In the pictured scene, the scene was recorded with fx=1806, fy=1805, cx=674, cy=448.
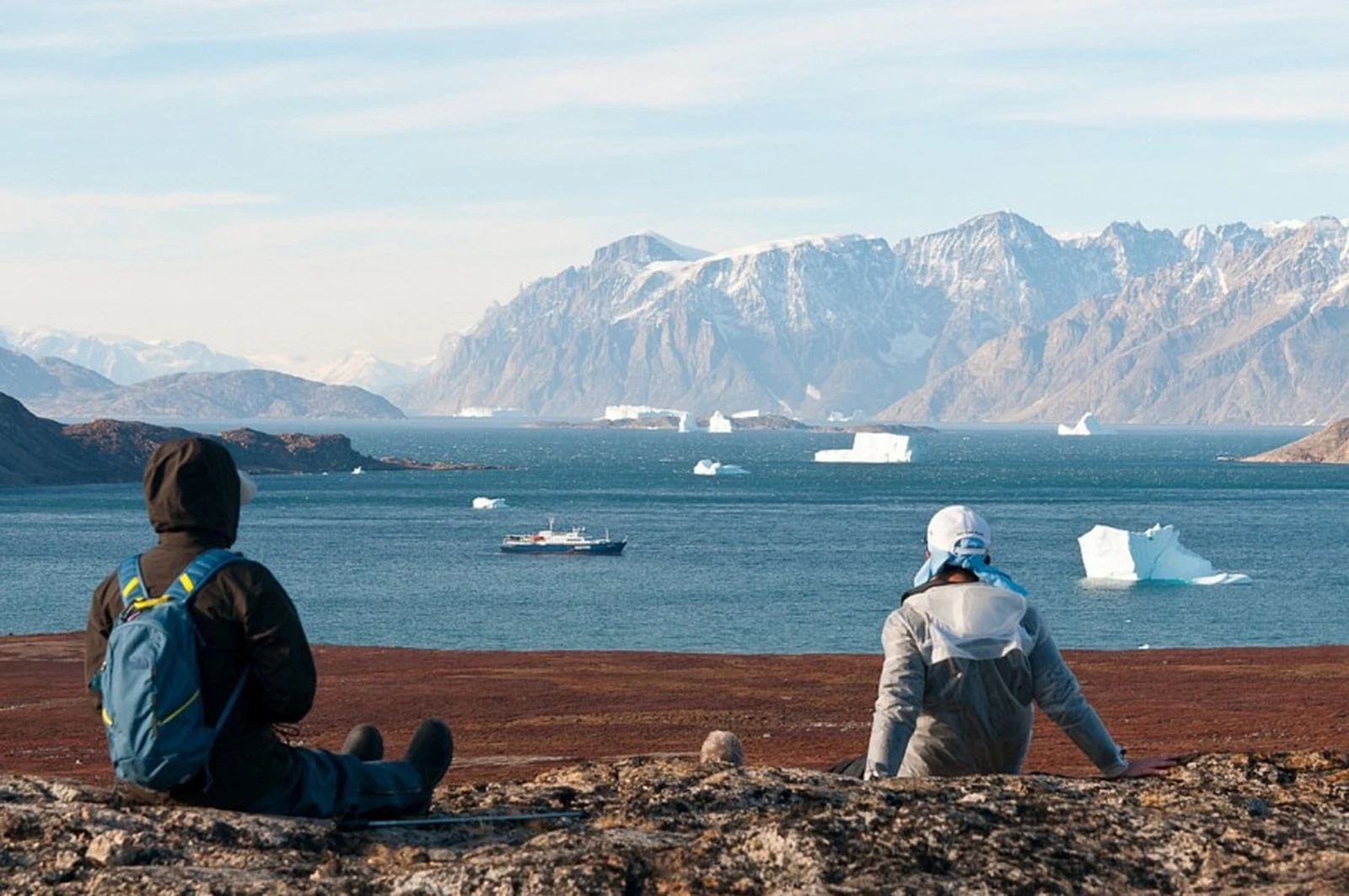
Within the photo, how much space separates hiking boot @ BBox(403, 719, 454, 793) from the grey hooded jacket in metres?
1.52

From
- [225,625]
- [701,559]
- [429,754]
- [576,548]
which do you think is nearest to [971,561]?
[429,754]

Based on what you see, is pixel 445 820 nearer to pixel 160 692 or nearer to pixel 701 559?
pixel 160 692

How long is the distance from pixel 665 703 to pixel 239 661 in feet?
78.9

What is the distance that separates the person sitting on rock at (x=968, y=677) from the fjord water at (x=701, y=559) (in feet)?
134

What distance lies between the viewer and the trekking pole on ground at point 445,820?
5750 millimetres

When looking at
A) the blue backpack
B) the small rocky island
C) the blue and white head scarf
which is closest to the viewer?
the blue backpack

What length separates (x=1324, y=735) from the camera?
2328 cm

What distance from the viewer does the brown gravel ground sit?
74.6ft

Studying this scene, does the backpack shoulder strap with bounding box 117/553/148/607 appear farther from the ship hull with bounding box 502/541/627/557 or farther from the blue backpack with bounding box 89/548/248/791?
the ship hull with bounding box 502/541/627/557

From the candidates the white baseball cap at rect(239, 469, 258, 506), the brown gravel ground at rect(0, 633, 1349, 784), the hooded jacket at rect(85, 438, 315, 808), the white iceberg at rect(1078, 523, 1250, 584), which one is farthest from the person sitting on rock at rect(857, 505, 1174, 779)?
the white iceberg at rect(1078, 523, 1250, 584)

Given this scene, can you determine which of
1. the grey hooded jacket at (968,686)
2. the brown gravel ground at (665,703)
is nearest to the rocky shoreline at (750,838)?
the grey hooded jacket at (968,686)

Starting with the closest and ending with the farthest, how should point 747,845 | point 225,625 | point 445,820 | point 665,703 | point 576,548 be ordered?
point 747,845
point 225,625
point 445,820
point 665,703
point 576,548

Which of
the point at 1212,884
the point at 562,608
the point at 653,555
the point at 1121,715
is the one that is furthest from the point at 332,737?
the point at 653,555

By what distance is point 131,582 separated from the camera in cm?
569
